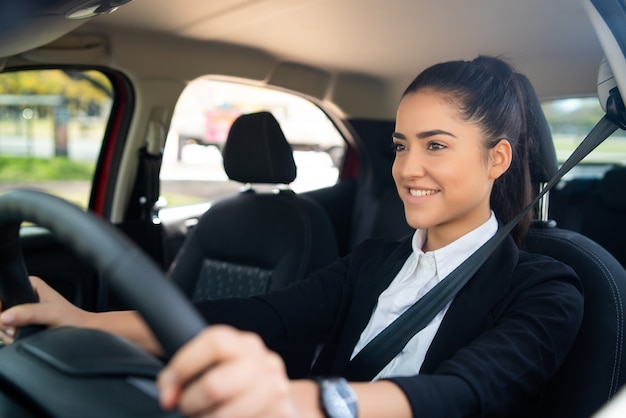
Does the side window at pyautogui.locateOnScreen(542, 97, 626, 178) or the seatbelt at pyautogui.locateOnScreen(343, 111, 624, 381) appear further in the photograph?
the side window at pyautogui.locateOnScreen(542, 97, 626, 178)

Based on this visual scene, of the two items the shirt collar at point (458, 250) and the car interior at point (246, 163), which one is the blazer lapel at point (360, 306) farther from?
the car interior at point (246, 163)

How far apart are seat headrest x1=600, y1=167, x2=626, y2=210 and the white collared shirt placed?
2.40 m

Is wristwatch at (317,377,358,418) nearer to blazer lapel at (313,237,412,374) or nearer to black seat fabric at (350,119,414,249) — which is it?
blazer lapel at (313,237,412,374)

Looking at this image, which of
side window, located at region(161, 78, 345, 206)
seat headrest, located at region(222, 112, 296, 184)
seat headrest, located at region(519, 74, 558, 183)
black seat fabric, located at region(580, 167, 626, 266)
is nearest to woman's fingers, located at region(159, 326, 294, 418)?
seat headrest, located at region(519, 74, 558, 183)

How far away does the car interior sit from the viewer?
0.86 m

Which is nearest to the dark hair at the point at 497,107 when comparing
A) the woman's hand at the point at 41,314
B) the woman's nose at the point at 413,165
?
the woman's nose at the point at 413,165

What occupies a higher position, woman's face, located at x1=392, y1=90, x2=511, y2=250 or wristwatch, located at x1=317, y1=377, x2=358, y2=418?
woman's face, located at x1=392, y1=90, x2=511, y2=250

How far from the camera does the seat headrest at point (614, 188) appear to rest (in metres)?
3.66

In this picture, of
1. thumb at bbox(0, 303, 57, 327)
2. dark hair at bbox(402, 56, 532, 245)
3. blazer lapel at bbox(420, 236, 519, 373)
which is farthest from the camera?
dark hair at bbox(402, 56, 532, 245)

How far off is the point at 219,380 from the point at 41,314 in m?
0.53

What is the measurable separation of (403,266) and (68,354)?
0.88m

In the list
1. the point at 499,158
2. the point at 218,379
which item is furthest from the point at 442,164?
the point at 218,379

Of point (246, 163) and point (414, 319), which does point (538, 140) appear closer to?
point (414, 319)

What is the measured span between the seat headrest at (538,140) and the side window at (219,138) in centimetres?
157
